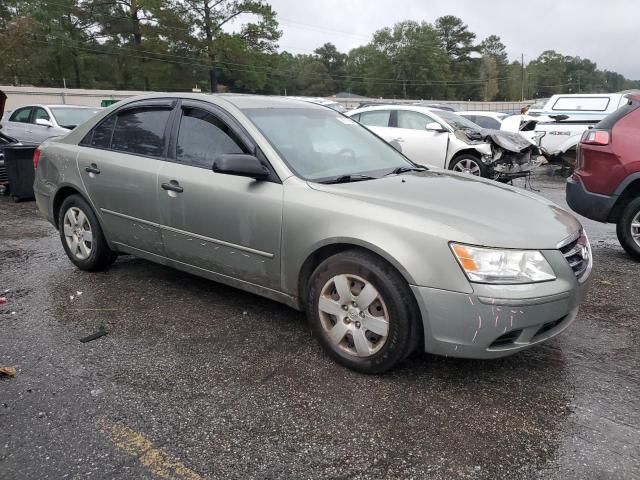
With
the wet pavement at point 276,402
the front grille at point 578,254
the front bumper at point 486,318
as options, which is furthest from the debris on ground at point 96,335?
the front grille at point 578,254

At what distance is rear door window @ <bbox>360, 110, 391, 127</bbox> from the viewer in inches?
435

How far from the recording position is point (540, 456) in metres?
2.48

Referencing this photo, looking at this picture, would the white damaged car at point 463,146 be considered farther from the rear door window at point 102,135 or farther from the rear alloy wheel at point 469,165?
the rear door window at point 102,135

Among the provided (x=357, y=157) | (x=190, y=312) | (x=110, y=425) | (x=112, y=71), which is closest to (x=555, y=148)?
(x=357, y=157)

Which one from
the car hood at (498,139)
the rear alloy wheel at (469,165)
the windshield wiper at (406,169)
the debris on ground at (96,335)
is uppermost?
the windshield wiper at (406,169)

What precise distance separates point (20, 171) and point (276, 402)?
8.09 m

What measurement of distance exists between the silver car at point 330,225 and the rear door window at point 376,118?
6.69 meters

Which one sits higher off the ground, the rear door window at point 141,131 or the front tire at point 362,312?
the rear door window at point 141,131

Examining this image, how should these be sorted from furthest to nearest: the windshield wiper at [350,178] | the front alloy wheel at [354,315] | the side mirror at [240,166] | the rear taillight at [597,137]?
1. the rear taillight at [597,137]
2. the windshield wiper at [350,178]
3. the side mirror at [240,166]
4. the front alloy wheel at [354,315]

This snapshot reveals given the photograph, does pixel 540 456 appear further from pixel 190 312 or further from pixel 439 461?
pixel 190 312

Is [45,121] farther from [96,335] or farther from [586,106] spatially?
[586,106]

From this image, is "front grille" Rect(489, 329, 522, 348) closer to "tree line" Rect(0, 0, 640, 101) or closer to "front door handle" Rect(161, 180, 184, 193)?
"front door handle" Rect(161, 180, 184, 193)

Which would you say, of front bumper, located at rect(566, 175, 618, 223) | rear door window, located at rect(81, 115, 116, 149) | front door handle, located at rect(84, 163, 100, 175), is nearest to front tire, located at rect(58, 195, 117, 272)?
front door handle, located at rect(84, 163, 100, 175)

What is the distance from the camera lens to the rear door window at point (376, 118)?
11055 mm
